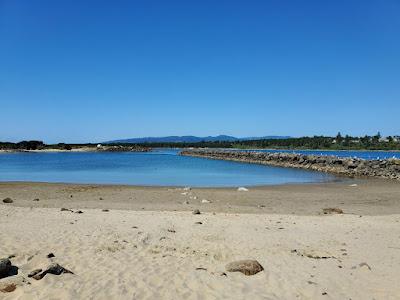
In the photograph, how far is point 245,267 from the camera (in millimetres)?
8945

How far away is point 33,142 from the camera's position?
153 meters

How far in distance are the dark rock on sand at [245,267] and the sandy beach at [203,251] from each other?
0.14 metres

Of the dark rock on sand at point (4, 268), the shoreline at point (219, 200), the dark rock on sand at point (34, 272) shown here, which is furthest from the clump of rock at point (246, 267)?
the shoreline at point (219, 200)

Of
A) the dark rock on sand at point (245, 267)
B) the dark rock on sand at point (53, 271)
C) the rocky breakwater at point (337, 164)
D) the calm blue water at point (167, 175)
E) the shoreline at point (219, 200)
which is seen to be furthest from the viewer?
the rocky breakwater at point (337, 164)

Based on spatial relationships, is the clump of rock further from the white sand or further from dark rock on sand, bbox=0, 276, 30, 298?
dark rock on sand, bbox=0, 276, 30, 298

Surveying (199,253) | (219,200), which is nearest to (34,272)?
(199,253)

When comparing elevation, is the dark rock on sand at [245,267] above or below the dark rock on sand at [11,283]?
below

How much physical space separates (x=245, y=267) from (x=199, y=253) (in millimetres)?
1621

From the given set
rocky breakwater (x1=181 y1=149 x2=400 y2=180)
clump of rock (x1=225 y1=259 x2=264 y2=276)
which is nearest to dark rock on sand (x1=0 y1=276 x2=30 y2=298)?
clump of rock (x1=225 y1=259 x2=264 y2=276)

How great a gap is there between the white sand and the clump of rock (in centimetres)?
21

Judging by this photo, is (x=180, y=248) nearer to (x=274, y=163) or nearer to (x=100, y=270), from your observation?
(x=100, y=270)

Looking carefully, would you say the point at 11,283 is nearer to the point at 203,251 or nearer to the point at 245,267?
the point at 245,267

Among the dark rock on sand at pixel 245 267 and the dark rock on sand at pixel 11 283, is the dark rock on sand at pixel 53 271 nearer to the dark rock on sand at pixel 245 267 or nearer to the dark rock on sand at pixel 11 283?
the dark rock on sand at pixel 11 283

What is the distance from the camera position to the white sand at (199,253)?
7812 millimetres
